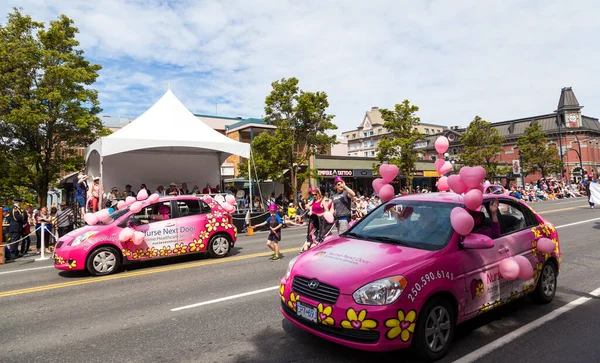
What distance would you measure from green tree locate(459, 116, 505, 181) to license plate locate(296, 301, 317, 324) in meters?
47.8

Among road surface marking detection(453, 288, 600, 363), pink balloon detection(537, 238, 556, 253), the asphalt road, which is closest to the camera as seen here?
road surface marking detection(453, 288, 600, 363)

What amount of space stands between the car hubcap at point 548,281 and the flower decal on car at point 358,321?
3309mm

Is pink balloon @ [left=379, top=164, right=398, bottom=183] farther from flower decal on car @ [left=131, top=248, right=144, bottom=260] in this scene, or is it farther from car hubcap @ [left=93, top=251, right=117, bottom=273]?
car hubcap @ [left=93, top=251, right=117, bottom=273]

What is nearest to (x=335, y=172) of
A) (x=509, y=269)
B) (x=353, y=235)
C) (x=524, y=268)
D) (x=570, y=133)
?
(x=353, y=235)

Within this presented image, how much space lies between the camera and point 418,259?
12.1ft

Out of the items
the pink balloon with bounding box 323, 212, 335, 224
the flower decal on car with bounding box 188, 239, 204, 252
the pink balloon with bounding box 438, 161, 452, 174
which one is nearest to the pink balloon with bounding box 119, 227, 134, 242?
the flower decal on car with bounding box 188, 239, 204, 252

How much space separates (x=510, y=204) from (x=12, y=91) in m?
18.4

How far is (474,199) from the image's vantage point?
13.8ft

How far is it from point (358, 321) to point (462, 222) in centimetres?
154

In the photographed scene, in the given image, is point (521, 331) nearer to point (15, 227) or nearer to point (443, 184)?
point (443, 184)

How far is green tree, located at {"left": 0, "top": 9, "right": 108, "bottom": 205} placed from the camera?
15352 millimetres

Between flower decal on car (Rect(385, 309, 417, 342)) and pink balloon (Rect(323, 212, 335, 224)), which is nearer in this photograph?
flower decal on car (Rect(385, 309, 417, 342))

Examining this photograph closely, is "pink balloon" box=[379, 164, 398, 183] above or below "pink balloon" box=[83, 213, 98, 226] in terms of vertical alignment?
above

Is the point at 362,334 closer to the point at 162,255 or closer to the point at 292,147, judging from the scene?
the point at 162,255
